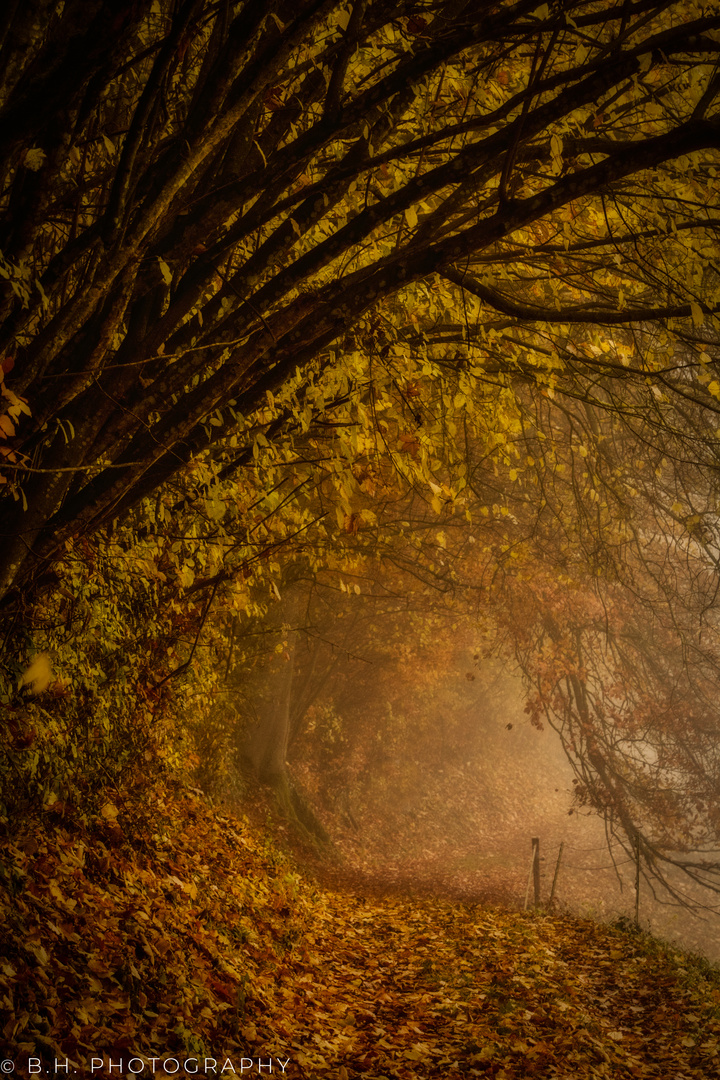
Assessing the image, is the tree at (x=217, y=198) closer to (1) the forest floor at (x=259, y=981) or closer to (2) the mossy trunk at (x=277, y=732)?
(1) the forest floor at (x=259, y=981)

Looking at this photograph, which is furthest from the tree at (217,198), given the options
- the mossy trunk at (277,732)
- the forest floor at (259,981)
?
the mossy trunk at (277,732)

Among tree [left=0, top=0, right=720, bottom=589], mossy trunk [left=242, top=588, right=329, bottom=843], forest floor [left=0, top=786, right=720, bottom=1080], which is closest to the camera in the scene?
tree [left=0, top=0, right=720, bottom=589]

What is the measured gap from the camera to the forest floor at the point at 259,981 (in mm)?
3033

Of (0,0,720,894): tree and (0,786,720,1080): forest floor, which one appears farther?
(0,786,720,1080): forest floor

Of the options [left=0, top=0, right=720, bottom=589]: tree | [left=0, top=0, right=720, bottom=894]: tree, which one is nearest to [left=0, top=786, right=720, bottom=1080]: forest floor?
[left=0, top=0, right=720, bottom=894]: tree

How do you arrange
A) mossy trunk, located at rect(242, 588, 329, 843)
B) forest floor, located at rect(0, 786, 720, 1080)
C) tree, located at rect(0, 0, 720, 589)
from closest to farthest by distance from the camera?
tree, located at rect(0, 0, 720, 589), forest floor, located at rect(0, 786, 720, 1080), mossy trunk, located at rect(242, 588, 329, 843)

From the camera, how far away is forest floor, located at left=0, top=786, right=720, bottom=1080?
9.95ft

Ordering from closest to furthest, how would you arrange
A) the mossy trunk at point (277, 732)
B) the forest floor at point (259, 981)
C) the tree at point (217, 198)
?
the tree at point (217, 198) → the forest floor at point (259, 981) → the mossy trunk at point (277, 732)

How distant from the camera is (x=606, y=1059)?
4312 mm

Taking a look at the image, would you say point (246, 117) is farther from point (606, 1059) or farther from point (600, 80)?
point (606, 1059)

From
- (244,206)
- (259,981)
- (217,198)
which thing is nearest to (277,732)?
(259,981)

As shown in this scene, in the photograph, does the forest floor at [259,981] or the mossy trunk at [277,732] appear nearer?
the forest floor at [259,981]

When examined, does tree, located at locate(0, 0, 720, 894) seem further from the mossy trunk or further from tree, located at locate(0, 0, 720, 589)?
the mossy trunk

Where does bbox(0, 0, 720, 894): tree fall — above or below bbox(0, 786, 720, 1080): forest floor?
above
